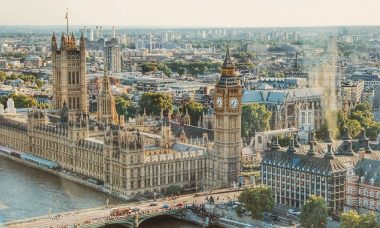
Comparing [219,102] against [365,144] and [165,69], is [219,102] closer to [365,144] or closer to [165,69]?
[365,144]

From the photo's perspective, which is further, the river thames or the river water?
the river water

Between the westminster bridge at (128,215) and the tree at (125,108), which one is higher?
the tree at (125,108)

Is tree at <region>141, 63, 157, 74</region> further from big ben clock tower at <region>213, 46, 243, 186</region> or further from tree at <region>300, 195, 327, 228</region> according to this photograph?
tree at <region>300, 195, 327, 228</region>

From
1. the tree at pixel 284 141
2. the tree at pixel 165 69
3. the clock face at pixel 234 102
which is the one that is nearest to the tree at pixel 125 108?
the tree at pixel 284 141

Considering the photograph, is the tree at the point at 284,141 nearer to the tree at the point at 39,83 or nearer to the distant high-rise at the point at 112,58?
the tree at the point at 39,83

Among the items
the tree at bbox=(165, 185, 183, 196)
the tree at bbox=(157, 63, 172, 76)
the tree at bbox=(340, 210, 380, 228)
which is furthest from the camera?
the tree at bbox=(157, 63, 172, 76)

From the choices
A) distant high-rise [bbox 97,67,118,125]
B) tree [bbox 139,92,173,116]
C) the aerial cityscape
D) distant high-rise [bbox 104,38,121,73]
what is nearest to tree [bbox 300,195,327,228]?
the aerial cityscape
